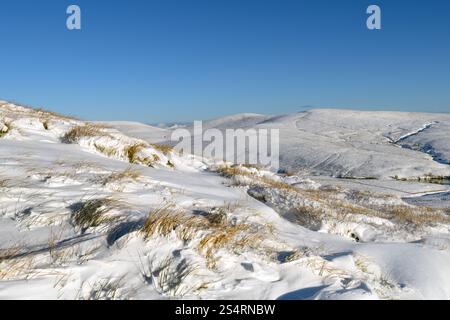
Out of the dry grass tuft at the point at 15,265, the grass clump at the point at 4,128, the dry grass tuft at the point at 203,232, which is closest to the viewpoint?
the dry grass tuft at the point at 15,265

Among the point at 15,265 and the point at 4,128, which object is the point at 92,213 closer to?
the point at 15,265

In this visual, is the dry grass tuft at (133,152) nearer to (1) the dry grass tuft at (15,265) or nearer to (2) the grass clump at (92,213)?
(2) the grass clump at (92,213)

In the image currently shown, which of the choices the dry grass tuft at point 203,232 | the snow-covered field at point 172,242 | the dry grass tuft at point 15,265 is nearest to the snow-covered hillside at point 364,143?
the snow-covered field at point 172,242

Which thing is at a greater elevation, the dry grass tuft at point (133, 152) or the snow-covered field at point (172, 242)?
the dry grass tuft at point (133, 152)

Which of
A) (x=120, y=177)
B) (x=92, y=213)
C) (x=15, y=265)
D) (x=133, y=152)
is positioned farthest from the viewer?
(x=133, y=152)

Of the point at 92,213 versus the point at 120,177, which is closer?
the point at 92,213

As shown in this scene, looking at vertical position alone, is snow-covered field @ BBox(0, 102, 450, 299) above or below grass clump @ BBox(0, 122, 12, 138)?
below

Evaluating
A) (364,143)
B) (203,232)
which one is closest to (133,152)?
(203,232)

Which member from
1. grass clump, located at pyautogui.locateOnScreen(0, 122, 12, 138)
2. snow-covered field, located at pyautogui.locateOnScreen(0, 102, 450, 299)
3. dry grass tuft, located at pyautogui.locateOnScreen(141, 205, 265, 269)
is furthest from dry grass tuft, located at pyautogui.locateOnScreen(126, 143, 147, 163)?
dry grass tuft, located at pyautogui.locateOnScreen(141, 205, 265, 269)

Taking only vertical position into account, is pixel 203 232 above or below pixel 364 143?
above

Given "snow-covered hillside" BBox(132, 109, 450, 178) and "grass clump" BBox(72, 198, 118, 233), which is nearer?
"grass clump" BBox(72, 198, 118, 233)

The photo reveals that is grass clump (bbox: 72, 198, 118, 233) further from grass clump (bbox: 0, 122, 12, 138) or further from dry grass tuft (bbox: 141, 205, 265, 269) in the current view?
grass clump (bbox: 0, 122, 12, 138)
